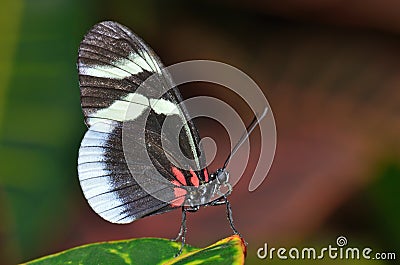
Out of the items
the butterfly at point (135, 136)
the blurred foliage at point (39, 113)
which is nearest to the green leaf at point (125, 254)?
the butterfly at point (135, 136)

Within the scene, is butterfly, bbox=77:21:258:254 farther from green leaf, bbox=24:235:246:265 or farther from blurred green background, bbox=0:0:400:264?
blurred green background, bbox=0:0:400:264

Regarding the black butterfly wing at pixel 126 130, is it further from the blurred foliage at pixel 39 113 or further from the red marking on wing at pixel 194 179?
the blurred foliage at pixel 39 113

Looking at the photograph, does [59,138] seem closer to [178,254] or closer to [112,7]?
[112,7]

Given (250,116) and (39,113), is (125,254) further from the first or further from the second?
(250,116)

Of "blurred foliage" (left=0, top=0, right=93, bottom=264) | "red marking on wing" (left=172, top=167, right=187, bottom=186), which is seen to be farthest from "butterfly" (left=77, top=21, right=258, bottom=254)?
"blurred foliage" (left=0, top=0, right=93, bottom=264)

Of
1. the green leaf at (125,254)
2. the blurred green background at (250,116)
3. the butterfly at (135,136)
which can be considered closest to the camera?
the green leaf at (125,254)

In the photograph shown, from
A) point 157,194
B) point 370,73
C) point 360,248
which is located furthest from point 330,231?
point 157,194
